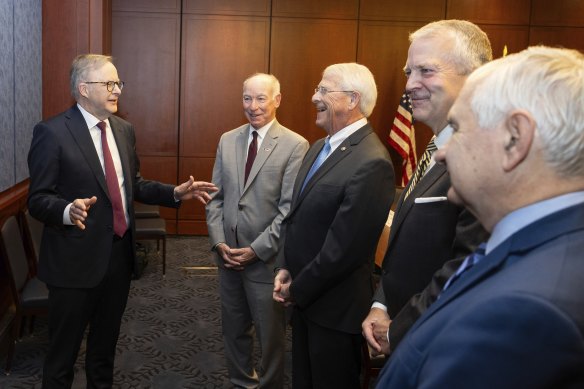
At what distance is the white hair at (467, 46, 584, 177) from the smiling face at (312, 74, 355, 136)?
163 centimetres

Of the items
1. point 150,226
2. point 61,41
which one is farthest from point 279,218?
point 61,41

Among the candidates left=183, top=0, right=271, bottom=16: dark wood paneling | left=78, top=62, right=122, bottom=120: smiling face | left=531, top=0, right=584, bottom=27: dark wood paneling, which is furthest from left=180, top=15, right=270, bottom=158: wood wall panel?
left=78, top=62, right=122, bottom=120: smiling face

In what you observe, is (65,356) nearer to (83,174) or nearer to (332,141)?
(83,174)

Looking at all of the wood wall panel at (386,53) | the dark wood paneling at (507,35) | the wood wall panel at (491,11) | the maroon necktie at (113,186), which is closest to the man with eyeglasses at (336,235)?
the maroon necktie at (113,186)

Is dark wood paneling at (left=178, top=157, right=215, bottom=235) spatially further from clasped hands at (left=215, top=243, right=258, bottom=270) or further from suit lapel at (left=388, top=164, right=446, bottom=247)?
suit lapel at (left=388, top=164, right=446, bottom=247)

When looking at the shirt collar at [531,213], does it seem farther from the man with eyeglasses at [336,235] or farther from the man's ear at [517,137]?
the man with eyeglasses at [336,235]

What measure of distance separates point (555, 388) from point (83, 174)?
8.03ft

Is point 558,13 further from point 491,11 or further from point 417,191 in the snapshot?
point 417,191

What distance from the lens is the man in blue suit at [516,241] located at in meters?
0.76

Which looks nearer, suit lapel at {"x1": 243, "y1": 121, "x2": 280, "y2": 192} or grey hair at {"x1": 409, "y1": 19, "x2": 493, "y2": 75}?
grey hair at {"x1": 409, "y1": 19, "x2": 493, "y2": 75}

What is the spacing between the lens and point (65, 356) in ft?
9.26

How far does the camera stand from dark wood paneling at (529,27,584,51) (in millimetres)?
7492

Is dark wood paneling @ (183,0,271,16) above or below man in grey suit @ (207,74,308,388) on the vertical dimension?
above

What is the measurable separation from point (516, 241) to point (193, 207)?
267 inches
